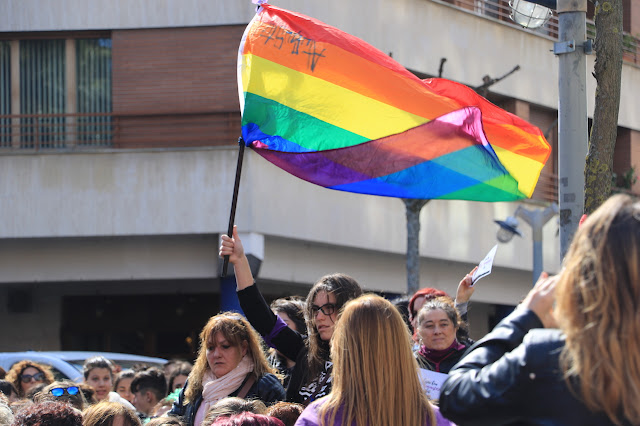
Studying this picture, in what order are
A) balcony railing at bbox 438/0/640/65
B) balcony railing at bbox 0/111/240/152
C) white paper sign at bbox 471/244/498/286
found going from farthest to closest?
balcony railing at bbox 438/0/640/65
balcony railing at bbox 0/111/240/152
white paper sign at bbox 471/244/498/286

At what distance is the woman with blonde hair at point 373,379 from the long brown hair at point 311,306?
4.59 ft

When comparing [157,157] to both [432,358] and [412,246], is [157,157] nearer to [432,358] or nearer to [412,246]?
[412,246]

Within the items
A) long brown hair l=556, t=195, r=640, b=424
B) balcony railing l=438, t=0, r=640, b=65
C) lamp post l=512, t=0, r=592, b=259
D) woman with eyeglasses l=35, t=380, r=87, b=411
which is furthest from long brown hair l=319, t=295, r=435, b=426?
balcony railing l=438, t=0, r=640, b=65

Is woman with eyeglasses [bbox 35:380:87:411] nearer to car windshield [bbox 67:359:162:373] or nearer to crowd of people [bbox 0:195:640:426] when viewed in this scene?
crowd of people [bbox 0:195:640:426]

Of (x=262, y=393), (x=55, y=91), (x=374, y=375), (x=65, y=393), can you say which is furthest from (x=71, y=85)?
(x=374, y=375)

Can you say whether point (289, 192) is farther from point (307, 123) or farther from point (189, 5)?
point (307, 123)

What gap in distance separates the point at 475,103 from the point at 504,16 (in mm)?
14427

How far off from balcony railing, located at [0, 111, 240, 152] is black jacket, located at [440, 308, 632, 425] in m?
14.1

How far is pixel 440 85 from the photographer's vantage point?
258 inches

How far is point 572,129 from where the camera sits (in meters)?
5.65

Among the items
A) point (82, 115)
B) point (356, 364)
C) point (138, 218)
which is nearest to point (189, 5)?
point (82, 115)

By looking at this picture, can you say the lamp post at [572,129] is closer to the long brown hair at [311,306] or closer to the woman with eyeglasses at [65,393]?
the long brown hair at [311,306]

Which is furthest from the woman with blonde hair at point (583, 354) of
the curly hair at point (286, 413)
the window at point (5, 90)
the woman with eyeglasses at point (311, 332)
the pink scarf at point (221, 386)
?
the window at point (5, 90)

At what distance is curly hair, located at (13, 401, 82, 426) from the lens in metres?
4.11
